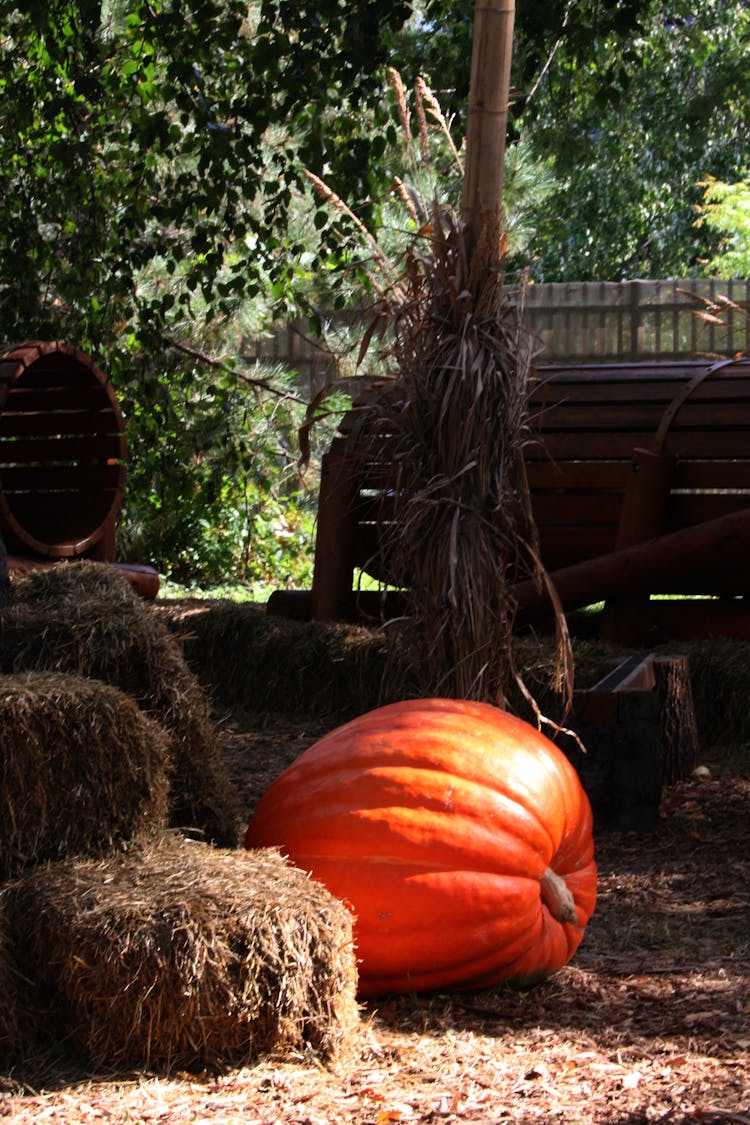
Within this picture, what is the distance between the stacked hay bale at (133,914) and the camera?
2404 mm

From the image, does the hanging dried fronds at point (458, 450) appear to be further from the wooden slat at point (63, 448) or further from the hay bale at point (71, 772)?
the wooden slat at point (63, 448)

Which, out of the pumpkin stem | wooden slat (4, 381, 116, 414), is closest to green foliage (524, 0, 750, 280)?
wooden slat (4, 381, 116, 414)

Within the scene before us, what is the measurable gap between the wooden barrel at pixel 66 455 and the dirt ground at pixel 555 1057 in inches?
189

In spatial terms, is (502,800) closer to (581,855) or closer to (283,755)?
(581,855)

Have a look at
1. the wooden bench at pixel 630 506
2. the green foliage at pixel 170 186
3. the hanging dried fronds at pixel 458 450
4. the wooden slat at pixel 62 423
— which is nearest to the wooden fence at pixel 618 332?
the green foliage at pixel 170 186

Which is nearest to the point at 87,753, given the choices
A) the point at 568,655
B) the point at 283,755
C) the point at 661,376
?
the point at 568,655

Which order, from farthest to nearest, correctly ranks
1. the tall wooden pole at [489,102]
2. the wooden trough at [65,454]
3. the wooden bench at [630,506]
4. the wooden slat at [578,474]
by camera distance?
the wooden trough at [65,454] < the wooden slat at [578,474] < the wooden bench at [630,506] < the tall wooden pole at [489,102]

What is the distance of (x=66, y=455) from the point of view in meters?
7.96

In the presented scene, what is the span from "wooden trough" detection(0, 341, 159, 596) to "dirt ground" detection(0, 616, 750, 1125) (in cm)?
456

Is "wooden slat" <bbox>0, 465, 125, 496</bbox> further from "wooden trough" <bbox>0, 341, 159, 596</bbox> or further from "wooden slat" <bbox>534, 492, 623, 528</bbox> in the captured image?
"wooden slat" <bbox>534, 492, 623, 528</bbox>

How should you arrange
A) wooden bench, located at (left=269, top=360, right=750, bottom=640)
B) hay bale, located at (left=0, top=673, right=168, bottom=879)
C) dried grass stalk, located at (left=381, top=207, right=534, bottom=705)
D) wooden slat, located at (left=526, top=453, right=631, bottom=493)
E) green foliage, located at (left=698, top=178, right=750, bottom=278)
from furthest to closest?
green foliage, located at (left=698, top=178, right=750, bottom=278) < wooden slat, located at (left=526, top=453, right=631, bottom=493) < wooden bench, located at (left=269, top=360, right=750, bottom=640) < dried grass stalk, located at (left=381, top=207, right=534, bottom=705) < hay bale, located at (left=0, top=673, right=168, bottom=879)

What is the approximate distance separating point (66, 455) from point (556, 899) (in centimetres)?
562

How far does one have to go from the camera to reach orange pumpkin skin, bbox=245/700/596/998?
2.84 m

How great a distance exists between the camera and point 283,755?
5.17m
